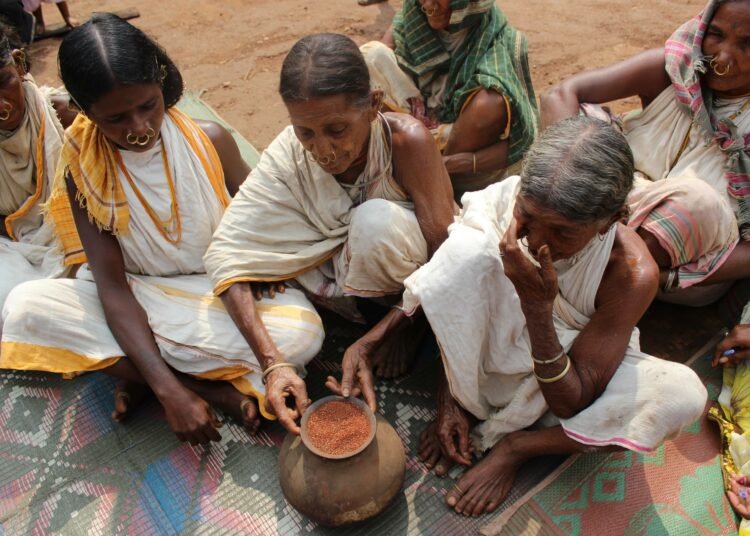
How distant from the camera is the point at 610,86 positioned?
287cm

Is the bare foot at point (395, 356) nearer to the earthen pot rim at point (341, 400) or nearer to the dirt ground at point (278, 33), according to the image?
the earthen pot rim at point (341, 400)

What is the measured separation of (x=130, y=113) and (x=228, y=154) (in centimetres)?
56

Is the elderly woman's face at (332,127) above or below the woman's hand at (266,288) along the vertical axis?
above

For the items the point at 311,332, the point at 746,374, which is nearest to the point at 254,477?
the point at 311,332

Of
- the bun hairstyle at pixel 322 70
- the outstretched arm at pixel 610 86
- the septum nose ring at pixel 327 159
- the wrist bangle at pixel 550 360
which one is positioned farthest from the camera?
the outstretched arm at pixel 610 86

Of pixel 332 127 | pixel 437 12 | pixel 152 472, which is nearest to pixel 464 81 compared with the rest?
pixel 437 12

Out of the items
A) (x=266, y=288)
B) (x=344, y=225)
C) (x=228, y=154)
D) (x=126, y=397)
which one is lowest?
(x=126, y=397)

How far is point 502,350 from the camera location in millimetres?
2168

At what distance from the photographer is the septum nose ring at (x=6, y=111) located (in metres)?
2.66

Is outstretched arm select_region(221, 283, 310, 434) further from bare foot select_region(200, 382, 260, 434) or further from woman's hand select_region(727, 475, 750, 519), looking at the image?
woman's hand select_region(727, 475, 750, 519)

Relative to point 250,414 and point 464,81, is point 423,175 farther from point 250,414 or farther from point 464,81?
point 250,414

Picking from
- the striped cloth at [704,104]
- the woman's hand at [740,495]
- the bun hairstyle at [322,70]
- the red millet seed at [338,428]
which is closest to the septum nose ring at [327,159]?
the bun hairstyle at [322,70]

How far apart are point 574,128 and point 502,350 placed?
30.0 inches

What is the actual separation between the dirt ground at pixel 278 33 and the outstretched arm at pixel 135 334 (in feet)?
6.78
